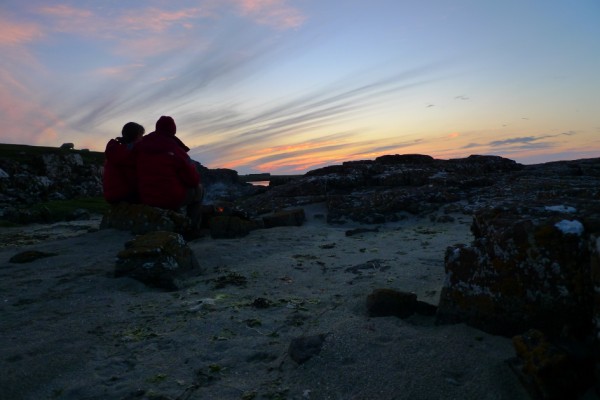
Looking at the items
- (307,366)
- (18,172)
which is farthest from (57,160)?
(307,366)

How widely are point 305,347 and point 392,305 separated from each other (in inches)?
42.7

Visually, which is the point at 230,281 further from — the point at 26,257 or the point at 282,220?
the point at 282,220

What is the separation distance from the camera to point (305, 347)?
3.58 meters

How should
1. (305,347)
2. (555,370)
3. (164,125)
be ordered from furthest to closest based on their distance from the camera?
(164,125)
(305,347)
(555,370)

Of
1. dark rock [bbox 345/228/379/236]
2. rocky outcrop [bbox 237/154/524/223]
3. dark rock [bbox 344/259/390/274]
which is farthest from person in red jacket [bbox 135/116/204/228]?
dark rock [bbox 344/259/390/274]

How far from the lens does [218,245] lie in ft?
28.0

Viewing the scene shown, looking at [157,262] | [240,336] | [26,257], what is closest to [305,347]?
[240,336]

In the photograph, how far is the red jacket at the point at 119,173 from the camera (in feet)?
29.8

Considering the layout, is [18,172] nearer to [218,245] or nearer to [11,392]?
[218,245]

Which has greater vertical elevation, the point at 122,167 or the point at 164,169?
the point at 122,167

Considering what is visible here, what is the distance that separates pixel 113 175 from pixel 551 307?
8971 mm

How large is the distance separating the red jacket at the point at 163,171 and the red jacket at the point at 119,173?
282 millimetres

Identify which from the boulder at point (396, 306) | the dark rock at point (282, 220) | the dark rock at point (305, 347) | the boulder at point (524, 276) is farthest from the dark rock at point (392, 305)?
the dark rock at point (282, 220)

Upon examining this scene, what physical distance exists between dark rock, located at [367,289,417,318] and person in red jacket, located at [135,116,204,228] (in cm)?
619
